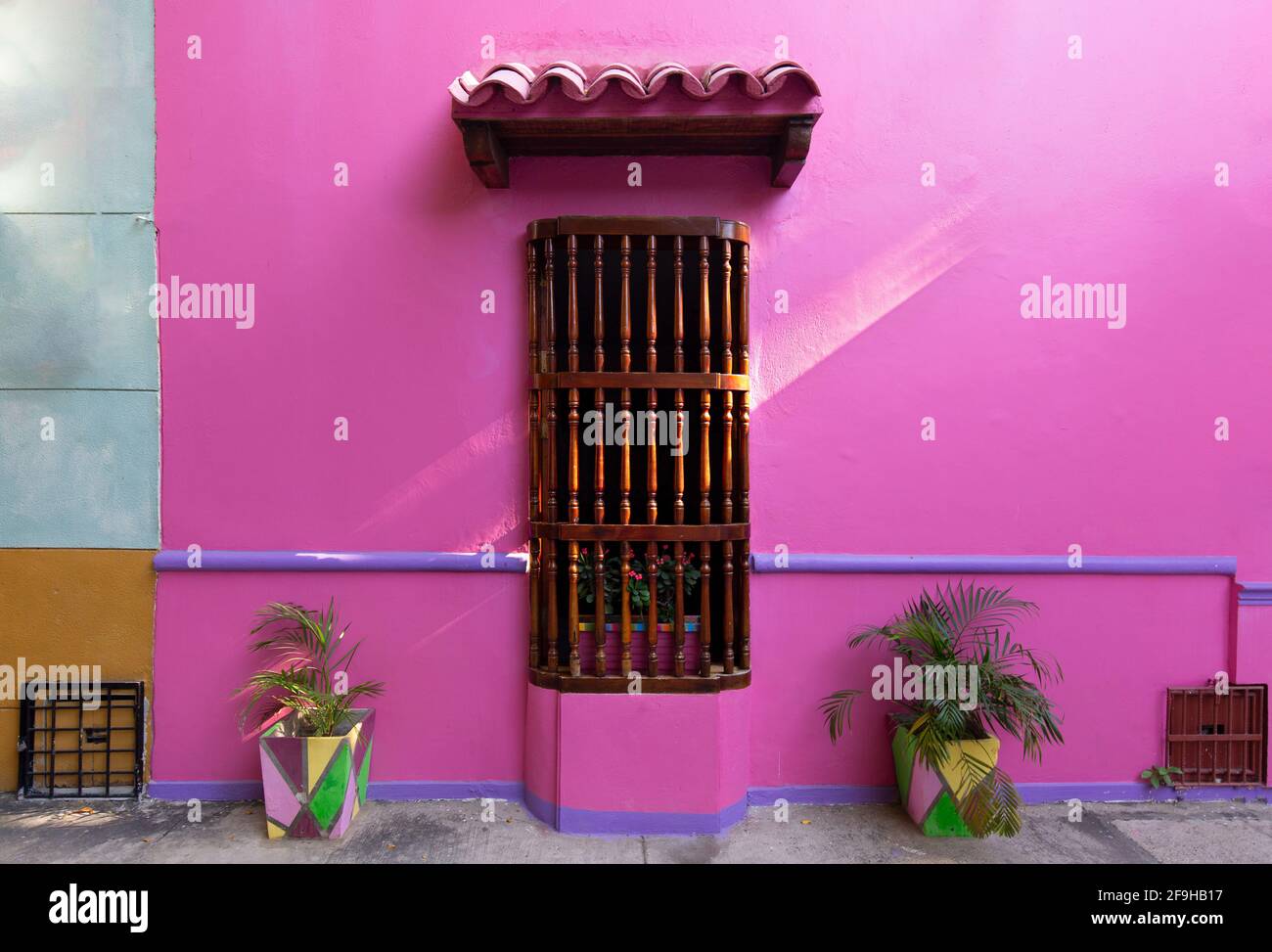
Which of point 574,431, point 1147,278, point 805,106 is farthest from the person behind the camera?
point 1147,278

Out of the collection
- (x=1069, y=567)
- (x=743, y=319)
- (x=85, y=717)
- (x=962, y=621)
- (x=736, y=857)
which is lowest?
(x=736, y=857)

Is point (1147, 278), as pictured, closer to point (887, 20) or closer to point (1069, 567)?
point (1069, 567)

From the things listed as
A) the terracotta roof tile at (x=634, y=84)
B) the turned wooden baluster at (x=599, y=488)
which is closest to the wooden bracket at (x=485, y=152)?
the terracotta roof tile at (x=634, y=84)

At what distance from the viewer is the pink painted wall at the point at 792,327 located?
3.86m

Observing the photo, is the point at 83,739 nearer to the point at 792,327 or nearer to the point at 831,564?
the point at 831,564

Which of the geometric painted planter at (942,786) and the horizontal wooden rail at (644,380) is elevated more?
the horizontal wooden rail at (644,380)

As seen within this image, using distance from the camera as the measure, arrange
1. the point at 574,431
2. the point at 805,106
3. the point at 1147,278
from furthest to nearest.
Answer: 1. the point at 1147,278
2. the point at 574,431
3. the point at 805,106

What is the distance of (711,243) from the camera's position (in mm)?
3779

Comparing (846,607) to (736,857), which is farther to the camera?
(846,607)

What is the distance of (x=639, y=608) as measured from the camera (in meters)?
3.87

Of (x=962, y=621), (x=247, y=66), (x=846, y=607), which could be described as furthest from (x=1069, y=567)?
(x=247, y=66)

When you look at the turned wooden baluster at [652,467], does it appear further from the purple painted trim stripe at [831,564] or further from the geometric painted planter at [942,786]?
the geometric painted planter at [942,786]

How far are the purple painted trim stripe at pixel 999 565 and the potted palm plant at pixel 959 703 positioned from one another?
130 mm

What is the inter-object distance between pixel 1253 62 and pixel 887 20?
1.83m
